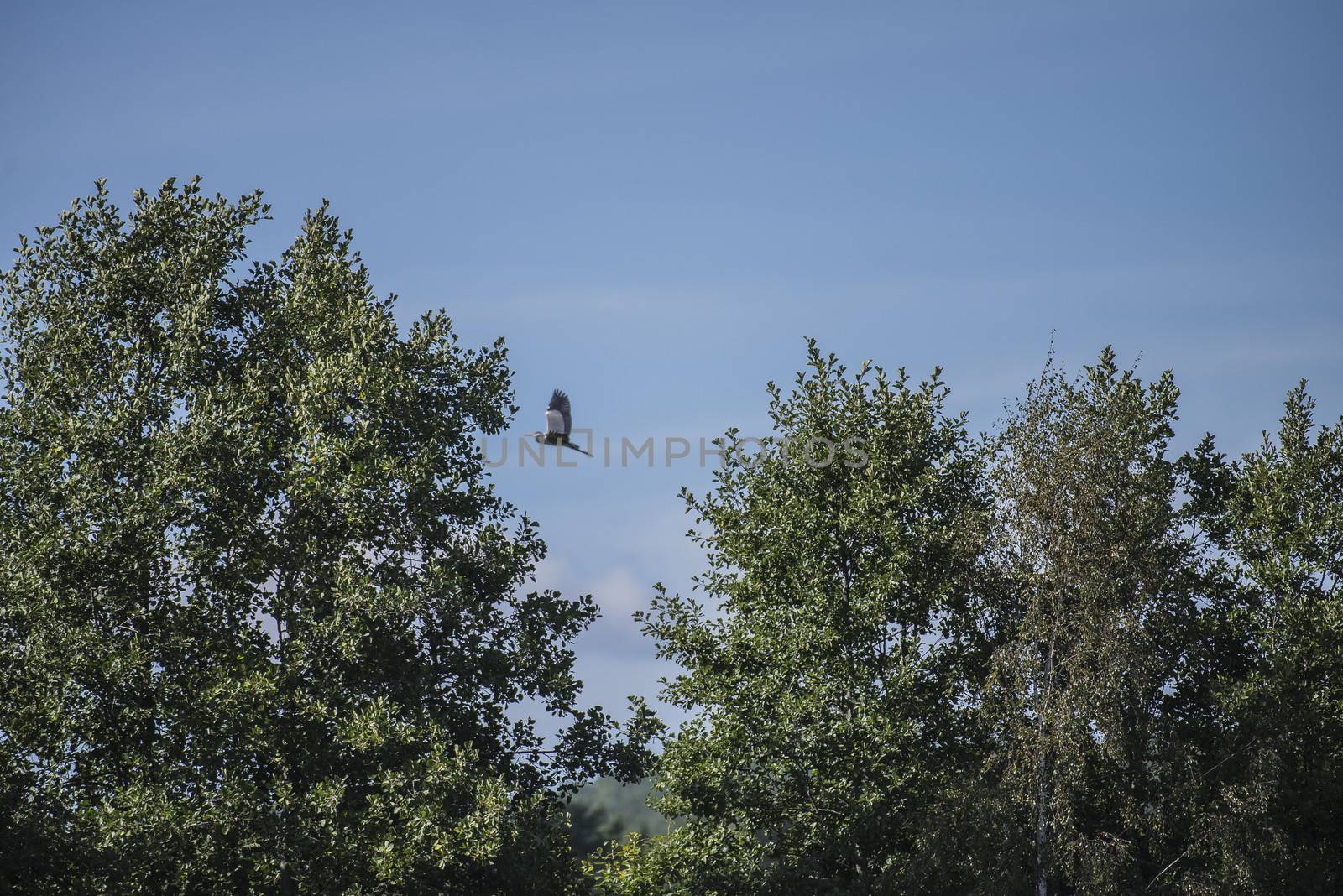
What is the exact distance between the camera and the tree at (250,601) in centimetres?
2412

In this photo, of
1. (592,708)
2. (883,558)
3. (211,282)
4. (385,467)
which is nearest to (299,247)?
(211,282)

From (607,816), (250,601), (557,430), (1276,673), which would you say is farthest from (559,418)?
(607,816)

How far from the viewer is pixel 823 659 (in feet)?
101

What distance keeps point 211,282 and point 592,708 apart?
11.2 m

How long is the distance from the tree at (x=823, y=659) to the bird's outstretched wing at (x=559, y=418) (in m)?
7.30

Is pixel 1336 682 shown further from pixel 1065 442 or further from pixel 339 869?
pixel 339 869

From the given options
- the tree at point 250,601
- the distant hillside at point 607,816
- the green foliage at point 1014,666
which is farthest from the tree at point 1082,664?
the distant hillside at point 607,816

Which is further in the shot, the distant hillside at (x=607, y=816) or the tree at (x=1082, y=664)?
the distant hillside at (x=607, y=816)

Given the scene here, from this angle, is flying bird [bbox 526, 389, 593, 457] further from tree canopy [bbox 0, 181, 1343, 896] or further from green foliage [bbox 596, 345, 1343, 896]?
green foliage [bbox 596, 345, 1343, 896]

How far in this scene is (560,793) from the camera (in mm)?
27609

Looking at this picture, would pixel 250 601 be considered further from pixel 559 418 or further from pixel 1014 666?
pixel 1014 666

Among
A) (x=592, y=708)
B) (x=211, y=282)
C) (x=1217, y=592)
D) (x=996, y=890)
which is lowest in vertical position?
(x=996, y=890)

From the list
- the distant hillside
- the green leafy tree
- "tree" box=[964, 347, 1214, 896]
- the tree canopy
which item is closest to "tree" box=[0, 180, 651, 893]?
the tree canopy

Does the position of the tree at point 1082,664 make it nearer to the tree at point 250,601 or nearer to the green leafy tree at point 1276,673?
the green leafy tree at point 1276,673
